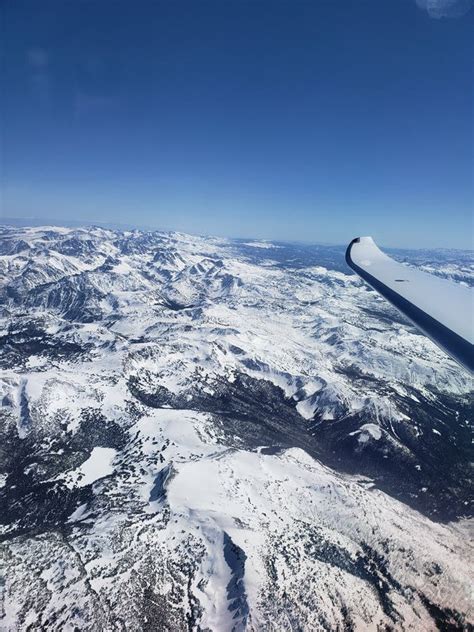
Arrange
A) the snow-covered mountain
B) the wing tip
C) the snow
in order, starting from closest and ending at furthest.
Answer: the wing tip → the snow-covered mountain → the snow

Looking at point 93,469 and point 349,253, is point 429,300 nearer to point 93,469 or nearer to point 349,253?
point 349,253

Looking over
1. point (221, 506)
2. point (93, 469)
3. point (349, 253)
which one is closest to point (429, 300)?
point (349, 253)

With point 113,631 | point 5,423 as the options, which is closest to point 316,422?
point 113,631

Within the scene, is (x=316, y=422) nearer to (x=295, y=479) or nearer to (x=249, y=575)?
(x=295, y=479)

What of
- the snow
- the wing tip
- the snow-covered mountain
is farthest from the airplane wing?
the snow

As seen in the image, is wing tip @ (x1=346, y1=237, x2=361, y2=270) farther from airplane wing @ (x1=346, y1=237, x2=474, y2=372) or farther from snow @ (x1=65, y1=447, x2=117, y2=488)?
snow @ (x1=65, y1=447, x2=117, y2=488)

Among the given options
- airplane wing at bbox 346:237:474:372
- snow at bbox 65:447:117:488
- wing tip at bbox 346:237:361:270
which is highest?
wing tip at bbox 346:237:361:270

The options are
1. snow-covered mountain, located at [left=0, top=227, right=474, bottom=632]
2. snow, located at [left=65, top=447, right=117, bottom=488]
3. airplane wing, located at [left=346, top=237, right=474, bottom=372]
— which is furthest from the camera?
snow, located at [left=65, top=447, right=117, bottom=488]

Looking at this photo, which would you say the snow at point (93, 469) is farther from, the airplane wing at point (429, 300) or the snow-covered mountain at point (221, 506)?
the airplane wing at point (429, 300)

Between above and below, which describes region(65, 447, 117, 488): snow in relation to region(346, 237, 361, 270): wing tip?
below
